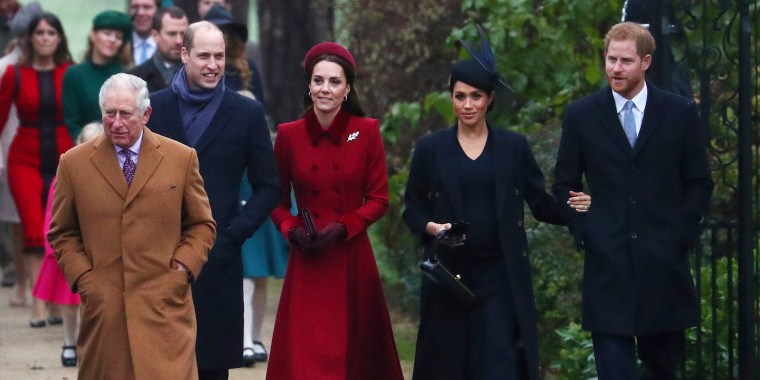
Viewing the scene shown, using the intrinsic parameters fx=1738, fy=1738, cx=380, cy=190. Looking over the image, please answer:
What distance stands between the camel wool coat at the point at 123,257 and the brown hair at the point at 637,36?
80.0 inches

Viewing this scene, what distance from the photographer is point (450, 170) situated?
7828 millimetres

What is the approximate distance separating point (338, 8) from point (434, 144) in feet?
20.6

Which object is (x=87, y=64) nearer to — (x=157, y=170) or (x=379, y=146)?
(x=379, y=146)

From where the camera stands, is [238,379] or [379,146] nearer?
[379,146]

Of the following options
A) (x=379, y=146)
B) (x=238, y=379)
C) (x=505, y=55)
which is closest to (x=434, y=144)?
(x=379, y=146)

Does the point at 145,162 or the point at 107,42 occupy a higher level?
the point at 107,42

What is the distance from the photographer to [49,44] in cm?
1207

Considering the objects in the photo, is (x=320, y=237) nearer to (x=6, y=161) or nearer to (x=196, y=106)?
(x=196, y=106)

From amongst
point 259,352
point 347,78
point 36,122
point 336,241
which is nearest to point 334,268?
point 336,241

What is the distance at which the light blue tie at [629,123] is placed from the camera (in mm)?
7723

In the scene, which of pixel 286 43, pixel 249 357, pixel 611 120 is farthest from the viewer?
pixel 286 43

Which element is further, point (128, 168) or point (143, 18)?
point (143, 18)

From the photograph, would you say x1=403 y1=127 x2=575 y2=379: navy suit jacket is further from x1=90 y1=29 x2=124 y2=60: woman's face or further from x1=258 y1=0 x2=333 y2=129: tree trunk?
x1=258 y1=0 x2=333 y2=129: tree trunk

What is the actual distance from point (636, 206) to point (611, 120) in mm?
403
